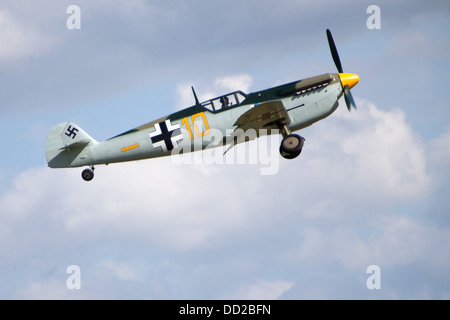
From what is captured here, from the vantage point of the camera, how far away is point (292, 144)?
22047 millimetres

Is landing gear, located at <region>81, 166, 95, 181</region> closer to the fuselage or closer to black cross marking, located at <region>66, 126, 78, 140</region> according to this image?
the fuselage

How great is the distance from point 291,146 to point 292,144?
0.22 feet

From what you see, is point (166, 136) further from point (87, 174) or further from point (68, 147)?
point (68, 147)

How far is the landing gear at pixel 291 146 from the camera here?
22.0 meters

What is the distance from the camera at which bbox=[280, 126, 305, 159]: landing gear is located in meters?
22.0

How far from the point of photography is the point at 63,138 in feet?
76.2

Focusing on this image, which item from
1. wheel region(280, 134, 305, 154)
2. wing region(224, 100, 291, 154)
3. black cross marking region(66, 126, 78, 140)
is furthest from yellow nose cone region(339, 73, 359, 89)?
black cross marking region(66, 126, 78, 140)

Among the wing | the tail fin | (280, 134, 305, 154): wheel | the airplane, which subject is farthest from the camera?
the tail fin

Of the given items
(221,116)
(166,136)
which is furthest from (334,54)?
(166,136)

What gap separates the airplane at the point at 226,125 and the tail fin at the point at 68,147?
3 centimetres
